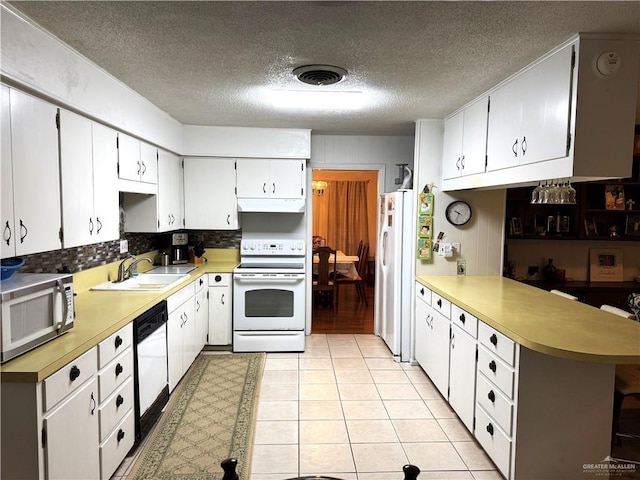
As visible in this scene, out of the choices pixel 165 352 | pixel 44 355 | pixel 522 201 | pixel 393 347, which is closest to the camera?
pixel 44 355

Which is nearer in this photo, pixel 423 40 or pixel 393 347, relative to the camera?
pixel 423 40

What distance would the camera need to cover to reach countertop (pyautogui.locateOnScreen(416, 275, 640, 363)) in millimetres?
1896

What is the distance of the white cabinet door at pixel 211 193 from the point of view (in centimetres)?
447

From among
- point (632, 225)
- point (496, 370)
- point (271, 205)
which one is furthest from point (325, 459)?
point (632, 225)

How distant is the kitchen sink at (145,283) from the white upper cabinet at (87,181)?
47 centimetres

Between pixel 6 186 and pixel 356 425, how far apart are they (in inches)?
96.5

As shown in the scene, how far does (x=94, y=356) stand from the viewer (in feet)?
6.67

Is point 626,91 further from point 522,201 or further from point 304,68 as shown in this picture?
point 522,201

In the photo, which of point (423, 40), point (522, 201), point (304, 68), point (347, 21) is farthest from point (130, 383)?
A: point (522, 201)

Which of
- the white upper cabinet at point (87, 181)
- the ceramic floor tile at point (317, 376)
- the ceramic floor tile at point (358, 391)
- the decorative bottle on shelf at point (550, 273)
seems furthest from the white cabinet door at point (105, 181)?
the decorative bottle on shelf at point (550, 273)

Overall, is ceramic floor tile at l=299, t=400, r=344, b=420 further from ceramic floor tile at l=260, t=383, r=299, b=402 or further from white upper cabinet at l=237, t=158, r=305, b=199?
white upper cabinet at l=237, t=158, r=305, b=199

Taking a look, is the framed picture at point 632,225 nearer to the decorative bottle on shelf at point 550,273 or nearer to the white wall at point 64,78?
the decorative bottle on shelf at point 550,273

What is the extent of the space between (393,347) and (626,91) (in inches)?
115

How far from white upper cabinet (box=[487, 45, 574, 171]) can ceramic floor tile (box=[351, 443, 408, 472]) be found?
188cm
